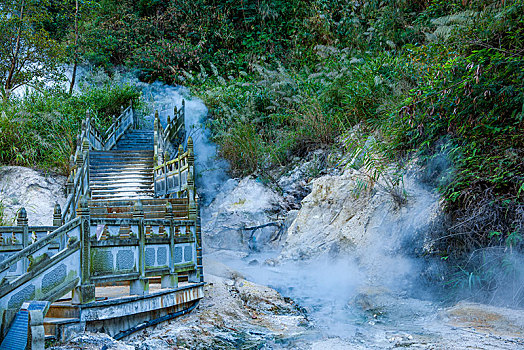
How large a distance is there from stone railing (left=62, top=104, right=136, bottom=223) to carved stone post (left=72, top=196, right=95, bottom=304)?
2.77 meters

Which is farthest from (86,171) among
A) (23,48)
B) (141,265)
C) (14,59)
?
(141,265)

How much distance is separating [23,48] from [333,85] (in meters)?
13.5

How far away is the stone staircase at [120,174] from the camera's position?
15.3 metres

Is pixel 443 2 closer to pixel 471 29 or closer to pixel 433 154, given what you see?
pixel 471 29

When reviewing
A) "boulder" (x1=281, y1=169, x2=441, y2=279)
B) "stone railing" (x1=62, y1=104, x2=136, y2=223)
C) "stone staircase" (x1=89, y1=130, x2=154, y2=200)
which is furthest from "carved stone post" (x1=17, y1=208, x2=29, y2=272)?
"stone staircase" (x1=89, y1=130, x2=154, y2=200)

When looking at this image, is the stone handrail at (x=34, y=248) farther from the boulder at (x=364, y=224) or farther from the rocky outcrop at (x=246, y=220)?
the rocky outcrop at (x=246, y=220)

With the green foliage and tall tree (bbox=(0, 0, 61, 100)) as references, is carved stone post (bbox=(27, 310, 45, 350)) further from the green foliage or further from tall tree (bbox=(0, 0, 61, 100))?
tall tree (bbox=(0, 0, 61, 100))

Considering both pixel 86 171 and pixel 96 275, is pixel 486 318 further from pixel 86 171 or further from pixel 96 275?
pixel 86 171

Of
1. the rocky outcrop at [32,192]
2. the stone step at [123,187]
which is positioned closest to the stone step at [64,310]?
the stone step at [123,187]

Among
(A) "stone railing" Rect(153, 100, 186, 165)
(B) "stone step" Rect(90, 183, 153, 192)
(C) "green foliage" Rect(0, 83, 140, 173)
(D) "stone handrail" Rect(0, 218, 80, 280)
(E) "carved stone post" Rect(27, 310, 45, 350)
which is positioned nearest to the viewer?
(E) "carved stone post" Rect(27, 310, 45, 350)

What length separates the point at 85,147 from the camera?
15867 mm

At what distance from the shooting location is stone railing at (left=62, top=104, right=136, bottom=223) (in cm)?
1290

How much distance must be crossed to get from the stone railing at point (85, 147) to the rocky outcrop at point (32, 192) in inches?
60.2

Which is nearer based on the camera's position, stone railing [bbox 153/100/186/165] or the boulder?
the boulder
